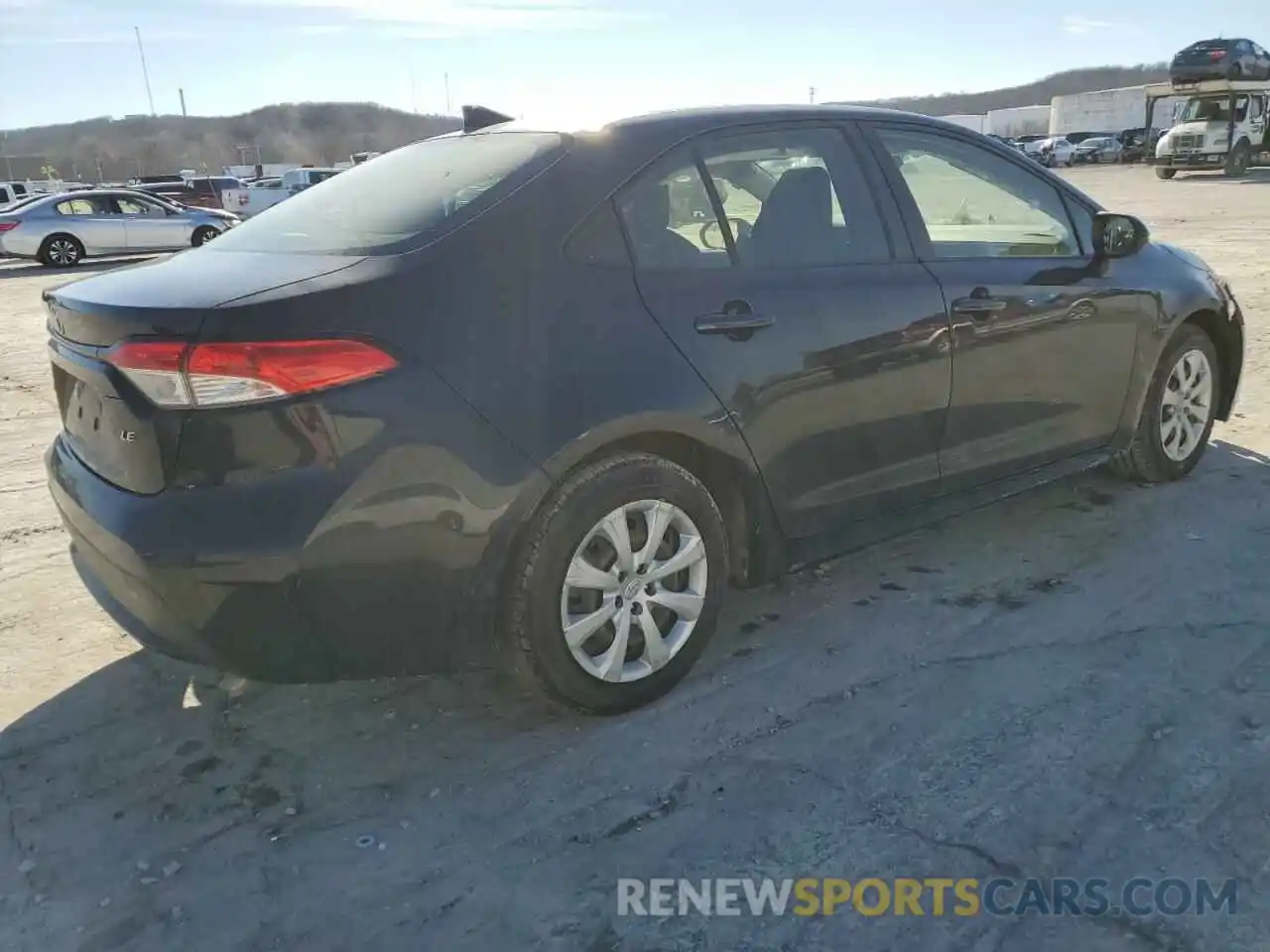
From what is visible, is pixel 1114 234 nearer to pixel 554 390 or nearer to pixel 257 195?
pixel 554 390

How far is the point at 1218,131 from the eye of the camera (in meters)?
30.5

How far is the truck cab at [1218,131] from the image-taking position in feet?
100

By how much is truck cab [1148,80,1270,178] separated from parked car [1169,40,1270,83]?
29cm

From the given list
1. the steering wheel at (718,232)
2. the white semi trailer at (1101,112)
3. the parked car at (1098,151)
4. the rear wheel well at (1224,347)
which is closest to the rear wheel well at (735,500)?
the steering wheel at (718,232)

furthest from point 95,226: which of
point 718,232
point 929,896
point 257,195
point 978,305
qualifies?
point 929,896

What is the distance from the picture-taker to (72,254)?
20656 millimetres

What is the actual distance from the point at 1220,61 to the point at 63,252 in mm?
31076

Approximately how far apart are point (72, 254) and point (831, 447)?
21.5 meters

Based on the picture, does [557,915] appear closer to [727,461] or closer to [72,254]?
[727,461]

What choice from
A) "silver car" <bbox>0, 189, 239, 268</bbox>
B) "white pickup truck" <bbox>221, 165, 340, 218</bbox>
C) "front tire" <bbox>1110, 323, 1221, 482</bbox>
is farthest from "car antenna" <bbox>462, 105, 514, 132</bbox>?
"white pickup truck" <bbox>221, 165, 340, 218</bbox>

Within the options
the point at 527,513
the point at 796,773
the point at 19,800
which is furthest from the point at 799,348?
the point at 19,800

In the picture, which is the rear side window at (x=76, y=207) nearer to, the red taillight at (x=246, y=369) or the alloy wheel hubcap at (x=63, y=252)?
the alloy wheel hubcap at (x=63, y=252)

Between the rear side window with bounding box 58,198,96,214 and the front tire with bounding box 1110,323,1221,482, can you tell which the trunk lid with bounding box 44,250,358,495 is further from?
the rear side window with bounding box 58,198,96,214

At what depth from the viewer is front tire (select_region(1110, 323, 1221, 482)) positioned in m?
4.55
